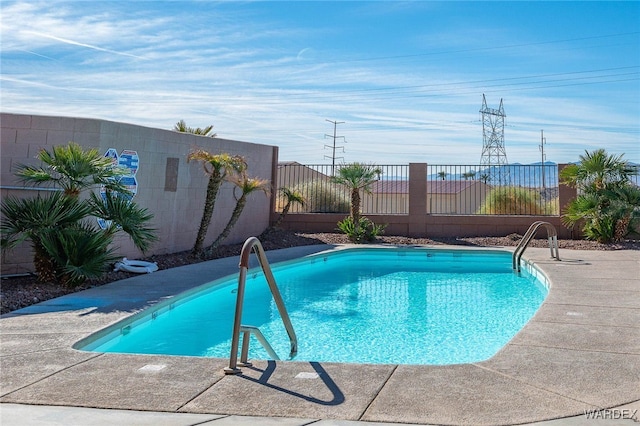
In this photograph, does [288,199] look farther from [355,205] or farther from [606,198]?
[606,198]

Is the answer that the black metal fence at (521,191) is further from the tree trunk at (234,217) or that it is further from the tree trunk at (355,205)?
the tree trunk at (234,217)

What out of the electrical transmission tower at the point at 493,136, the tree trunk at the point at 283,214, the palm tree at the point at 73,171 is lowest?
the tree trunk at the point at 283,214

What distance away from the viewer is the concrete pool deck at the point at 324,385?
10.2 ft

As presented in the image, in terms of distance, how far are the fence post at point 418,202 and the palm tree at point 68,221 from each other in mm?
9867

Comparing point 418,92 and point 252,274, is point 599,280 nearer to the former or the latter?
point 252,274

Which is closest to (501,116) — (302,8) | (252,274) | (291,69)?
(291,69)

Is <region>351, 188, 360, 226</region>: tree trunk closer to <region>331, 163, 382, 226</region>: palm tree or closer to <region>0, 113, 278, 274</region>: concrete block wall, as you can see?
<region>331, 163, 382, 226</region>: palm tree

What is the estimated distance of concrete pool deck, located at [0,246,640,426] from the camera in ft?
10.2

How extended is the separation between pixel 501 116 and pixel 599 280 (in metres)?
41.5

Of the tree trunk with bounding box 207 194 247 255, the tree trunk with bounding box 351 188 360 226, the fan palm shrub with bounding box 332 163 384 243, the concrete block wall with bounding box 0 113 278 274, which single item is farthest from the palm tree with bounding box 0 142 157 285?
the tree trunk with bounding box 351 188 360 226

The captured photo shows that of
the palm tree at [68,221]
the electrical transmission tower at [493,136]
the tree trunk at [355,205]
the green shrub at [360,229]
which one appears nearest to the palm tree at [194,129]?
the tree trunk at [355,205]

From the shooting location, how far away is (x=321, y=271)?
38.9 feet

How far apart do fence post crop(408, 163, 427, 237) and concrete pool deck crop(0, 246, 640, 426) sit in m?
10.7

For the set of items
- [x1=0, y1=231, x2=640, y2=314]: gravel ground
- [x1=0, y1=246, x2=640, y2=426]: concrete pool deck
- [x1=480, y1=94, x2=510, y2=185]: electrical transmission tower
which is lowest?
[x1=0, y1=246, x2=640, y2=426]: concrete pool deck
